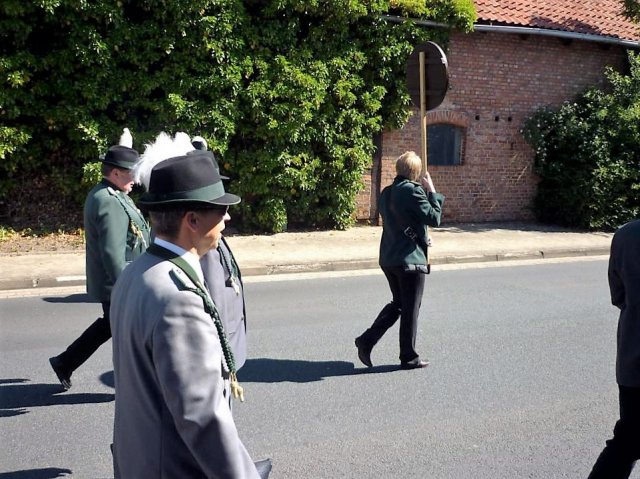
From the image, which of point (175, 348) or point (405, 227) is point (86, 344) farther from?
point (175, 348)

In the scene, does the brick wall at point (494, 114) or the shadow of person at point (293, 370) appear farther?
the brick wall at point (494, 114)

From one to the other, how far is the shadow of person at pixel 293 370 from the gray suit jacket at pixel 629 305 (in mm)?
2801

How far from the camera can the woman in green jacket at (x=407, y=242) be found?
5.71 m

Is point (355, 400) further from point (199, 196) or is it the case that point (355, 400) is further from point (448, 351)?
point (199, 196)

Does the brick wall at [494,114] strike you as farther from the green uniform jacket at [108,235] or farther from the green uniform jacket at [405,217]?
the green uniform jacket at [108,235]

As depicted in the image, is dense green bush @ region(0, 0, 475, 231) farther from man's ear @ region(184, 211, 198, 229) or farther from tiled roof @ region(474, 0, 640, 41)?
man's ear @ region(184, 211, 198, 229)

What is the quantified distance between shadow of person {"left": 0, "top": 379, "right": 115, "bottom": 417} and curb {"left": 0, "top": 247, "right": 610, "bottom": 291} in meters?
4.08

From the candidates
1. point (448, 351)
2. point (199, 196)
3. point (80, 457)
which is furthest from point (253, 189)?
point (199, 196)

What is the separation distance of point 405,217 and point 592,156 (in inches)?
463

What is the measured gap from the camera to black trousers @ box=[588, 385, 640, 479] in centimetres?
335

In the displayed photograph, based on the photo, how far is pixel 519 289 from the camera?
9.43 metres

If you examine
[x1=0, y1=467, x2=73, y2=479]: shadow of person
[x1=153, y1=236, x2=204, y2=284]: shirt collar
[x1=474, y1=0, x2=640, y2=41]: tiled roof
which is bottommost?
[x1=0, y1=467, x2=73, y2=479]: shadow of person

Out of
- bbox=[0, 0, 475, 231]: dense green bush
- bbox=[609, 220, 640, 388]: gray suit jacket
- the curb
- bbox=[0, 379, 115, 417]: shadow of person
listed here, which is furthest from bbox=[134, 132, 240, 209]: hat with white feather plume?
bbox=[0, 0, 475, 231]: dense green bush

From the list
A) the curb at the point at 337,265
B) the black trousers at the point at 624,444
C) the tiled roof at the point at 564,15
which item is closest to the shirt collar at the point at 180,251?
the black trousers at the point at 624,444
